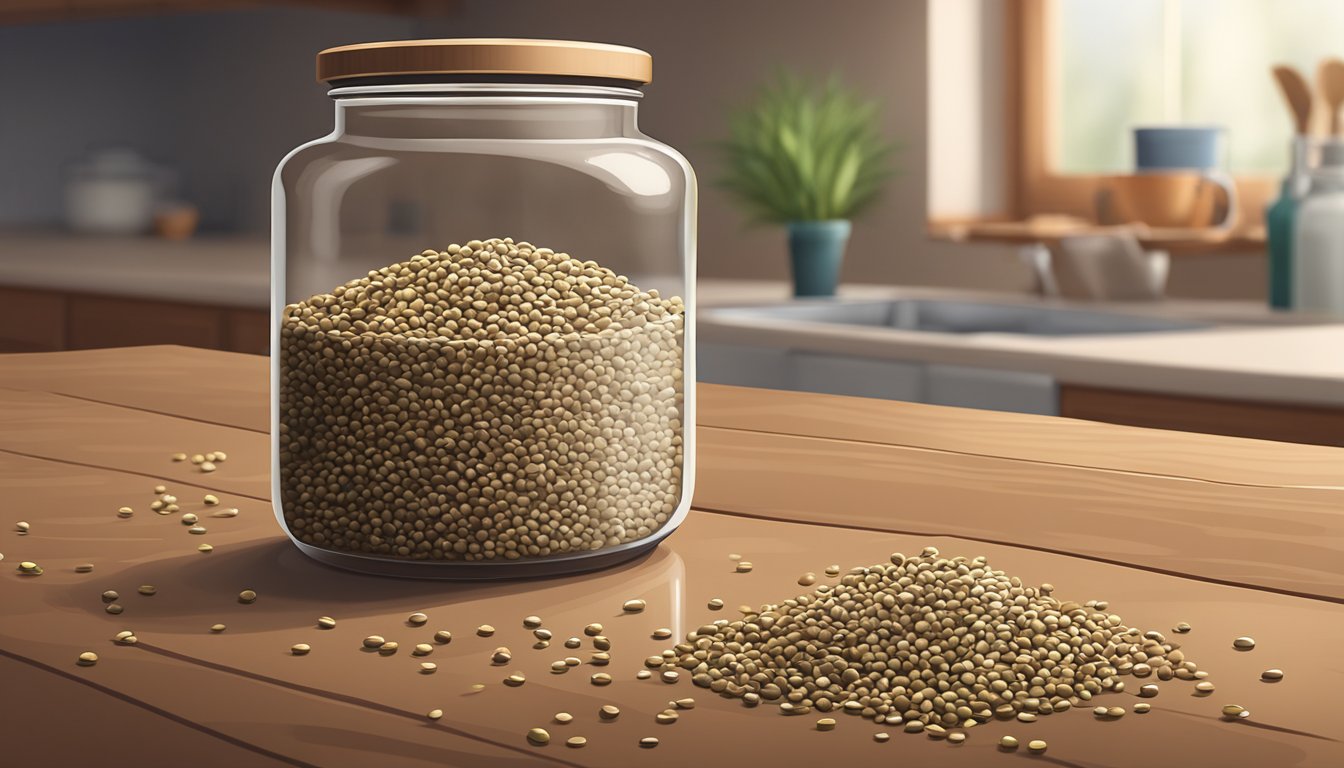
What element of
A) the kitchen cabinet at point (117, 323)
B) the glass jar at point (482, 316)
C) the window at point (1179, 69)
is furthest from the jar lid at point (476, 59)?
the window at point (1179, 69)

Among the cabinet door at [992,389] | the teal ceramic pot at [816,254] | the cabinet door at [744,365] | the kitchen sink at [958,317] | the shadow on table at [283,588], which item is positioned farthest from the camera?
the teal ceramic pot at [816,254]

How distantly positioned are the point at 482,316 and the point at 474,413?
46mm

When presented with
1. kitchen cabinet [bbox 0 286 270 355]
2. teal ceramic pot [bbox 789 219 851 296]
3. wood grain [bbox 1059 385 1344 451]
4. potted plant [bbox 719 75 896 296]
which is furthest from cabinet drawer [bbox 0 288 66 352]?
wood grain [bbox 1059 385 1344 451]

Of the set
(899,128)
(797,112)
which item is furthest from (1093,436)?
(899,128)

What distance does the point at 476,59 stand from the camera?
648 mm

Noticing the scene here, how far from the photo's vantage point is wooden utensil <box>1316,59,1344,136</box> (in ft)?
7.05

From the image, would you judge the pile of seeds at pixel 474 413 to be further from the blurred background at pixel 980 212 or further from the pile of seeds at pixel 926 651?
the blurred background at pixel 980 212

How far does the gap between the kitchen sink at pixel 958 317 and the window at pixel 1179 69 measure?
487 mm

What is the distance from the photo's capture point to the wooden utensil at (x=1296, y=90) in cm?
224

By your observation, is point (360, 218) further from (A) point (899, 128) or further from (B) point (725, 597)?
(A) point (899, 128)

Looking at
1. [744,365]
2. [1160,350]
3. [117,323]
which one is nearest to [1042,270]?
[744,365]

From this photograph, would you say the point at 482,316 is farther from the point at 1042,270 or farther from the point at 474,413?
the point at 1042,270

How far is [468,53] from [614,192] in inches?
4.4

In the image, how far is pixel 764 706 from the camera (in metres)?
0.51
